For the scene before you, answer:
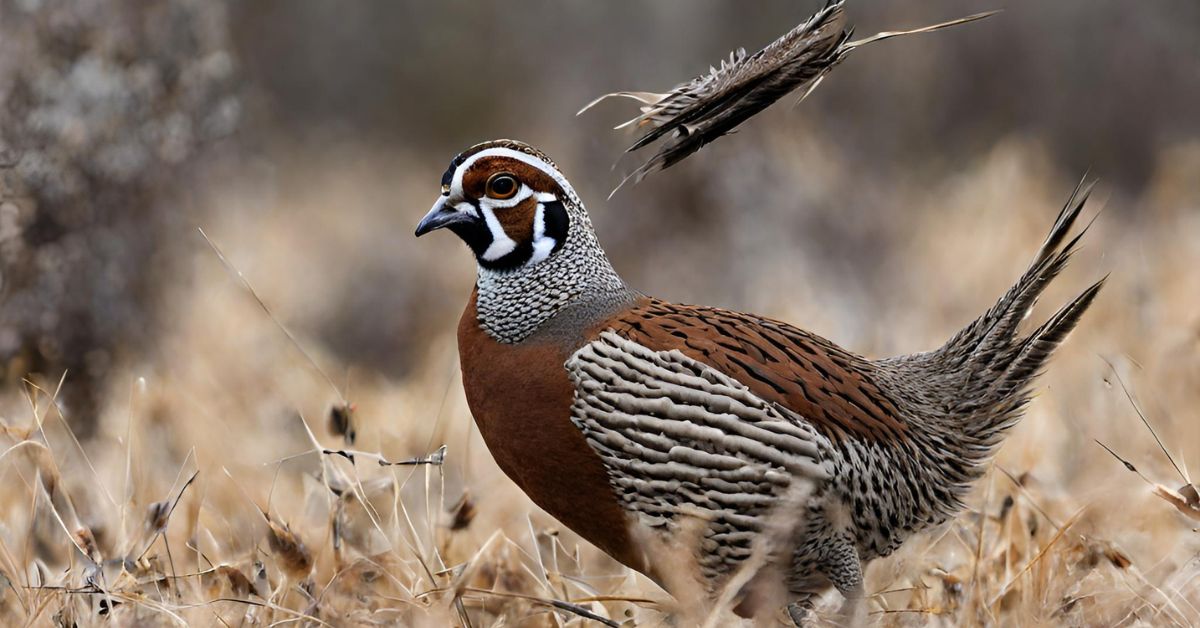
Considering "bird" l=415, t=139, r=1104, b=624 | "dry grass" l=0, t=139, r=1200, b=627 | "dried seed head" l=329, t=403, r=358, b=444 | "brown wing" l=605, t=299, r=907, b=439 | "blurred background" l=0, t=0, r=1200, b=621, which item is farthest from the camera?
"blurred background" l=0, t=0, r=1200, b=621

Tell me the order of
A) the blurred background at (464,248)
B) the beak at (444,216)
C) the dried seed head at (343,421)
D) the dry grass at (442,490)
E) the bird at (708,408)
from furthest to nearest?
the blurred background at (464,248), the dried seed head at (343,421), the beak at (444,216), the dry grass at (442,490), the bird at (708,408)

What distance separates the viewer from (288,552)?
156 inches

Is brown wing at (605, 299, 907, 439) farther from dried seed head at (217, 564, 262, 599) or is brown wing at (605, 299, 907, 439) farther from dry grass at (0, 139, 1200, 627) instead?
dried seed head at (217, 564, 262, 599)

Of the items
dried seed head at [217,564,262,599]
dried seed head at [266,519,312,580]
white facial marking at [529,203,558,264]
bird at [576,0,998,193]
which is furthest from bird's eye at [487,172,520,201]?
dried seed head at [217,564,262,599]

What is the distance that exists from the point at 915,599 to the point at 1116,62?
986 centimetres

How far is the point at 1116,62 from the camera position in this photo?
12.6 metres

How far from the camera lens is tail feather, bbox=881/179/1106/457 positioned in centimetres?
402

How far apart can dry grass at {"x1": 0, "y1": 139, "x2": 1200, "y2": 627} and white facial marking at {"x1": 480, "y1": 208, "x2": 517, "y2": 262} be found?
2.23ft

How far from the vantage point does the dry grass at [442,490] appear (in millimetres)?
3803

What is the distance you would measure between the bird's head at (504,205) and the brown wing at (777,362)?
367 millimetres

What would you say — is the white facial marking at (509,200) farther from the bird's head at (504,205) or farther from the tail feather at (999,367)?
the tail feather at (999,367)

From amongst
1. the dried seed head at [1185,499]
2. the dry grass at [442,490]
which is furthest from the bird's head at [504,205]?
the dried seed head at [1185,499]

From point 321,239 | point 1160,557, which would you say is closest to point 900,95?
point 321,239

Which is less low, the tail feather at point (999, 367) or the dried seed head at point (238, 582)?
the tail feather at point (999, 367)
